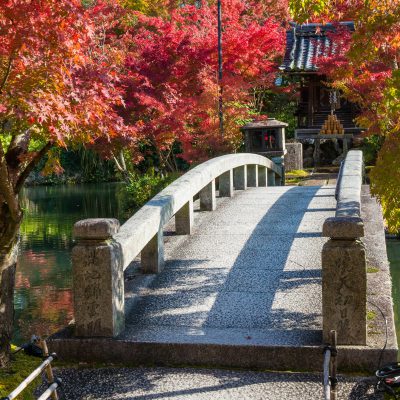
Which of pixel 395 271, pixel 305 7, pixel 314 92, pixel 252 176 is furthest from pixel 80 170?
pixel 305 7

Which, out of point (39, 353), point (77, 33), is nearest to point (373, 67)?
point (77, 33)

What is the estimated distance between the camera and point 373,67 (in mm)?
16141

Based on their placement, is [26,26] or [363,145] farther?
[363,145]

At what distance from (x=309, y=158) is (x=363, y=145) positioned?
1800 millimetres

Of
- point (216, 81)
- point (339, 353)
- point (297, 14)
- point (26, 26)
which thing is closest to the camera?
point (339, 353)

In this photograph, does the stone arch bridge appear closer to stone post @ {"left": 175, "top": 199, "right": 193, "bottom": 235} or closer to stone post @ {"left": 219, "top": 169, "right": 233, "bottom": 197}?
stone post @ {"left": 175, "top": 199, "right": 193, "bottom": 235}

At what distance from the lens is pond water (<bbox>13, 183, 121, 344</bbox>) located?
35.0 ft

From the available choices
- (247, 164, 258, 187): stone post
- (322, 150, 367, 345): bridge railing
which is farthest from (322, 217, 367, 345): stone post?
(247, 164, 258, 187): stone post

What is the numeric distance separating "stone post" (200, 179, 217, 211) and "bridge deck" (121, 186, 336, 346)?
0.64 feet

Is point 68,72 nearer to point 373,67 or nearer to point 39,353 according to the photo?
point 39,353

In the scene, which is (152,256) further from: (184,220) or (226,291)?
(184,220)

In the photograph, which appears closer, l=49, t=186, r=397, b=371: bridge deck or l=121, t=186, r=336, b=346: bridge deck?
l=49, t=186, r=397, b=371: bridge deck

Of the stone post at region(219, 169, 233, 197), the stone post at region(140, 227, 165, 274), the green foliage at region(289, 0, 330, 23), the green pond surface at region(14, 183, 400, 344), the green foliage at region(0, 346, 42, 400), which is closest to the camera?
the green foliage at region(0, 346, 42, 400)

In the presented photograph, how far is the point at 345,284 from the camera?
16.4ft
